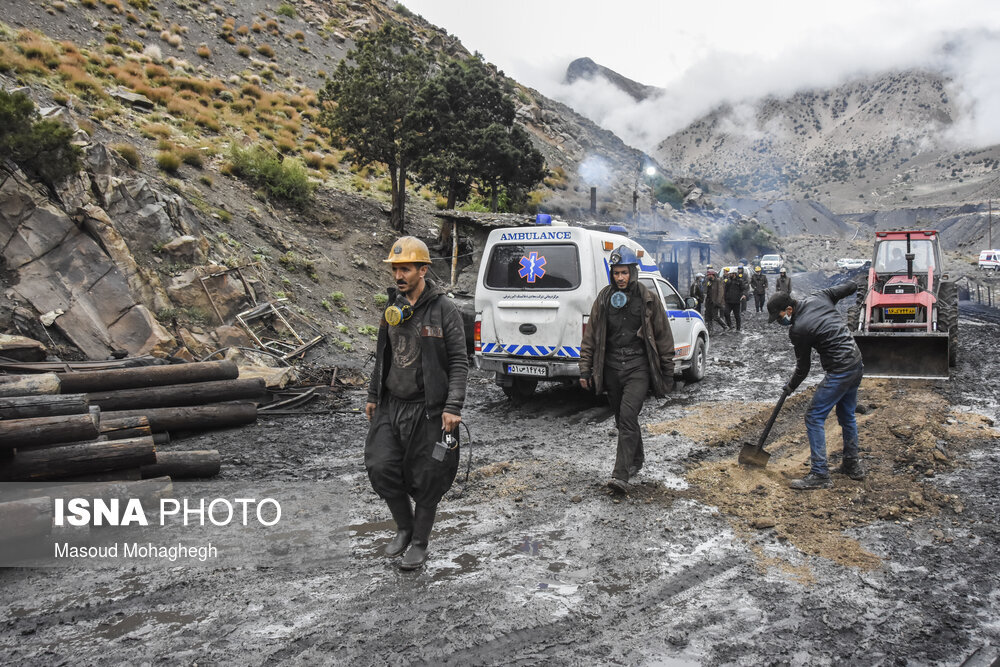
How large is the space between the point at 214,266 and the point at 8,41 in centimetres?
1458

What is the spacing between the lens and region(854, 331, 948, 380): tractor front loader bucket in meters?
10.0

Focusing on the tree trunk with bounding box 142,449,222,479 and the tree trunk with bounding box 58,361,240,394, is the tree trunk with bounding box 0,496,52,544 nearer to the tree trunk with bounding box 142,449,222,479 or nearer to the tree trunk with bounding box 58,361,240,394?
the tree trunk with bounding box 142,449,222,479

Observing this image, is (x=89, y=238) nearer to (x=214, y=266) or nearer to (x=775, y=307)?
(x=214, y=266)

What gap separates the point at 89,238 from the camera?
34.4 feet

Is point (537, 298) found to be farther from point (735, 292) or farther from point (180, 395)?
point (735, 292)

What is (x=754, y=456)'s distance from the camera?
6109 millimetres

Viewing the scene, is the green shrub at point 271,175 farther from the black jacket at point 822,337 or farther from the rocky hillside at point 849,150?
the rocky hillside at point 849,150

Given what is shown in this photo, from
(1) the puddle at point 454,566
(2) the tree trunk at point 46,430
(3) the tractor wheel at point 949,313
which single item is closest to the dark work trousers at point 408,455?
(1) the puddle at point 454,566

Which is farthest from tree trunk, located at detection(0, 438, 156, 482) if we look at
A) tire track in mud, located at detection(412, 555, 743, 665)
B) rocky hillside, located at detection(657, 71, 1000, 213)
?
rocky hillside, located at detection(657, 71, 1000, 213)

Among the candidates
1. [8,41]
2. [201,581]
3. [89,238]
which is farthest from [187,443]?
[8,41]

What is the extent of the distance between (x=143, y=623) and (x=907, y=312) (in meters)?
12.9

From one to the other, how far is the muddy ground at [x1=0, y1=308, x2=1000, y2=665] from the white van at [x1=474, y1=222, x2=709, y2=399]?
6.73 feet

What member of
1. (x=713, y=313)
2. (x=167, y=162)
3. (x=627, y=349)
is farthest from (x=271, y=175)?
(x=627, y=349)

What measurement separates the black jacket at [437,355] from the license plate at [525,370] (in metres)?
4.49
